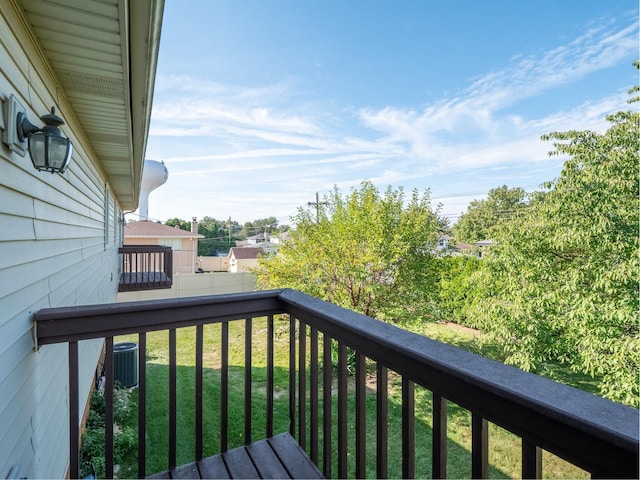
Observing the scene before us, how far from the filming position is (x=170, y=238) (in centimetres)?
1931

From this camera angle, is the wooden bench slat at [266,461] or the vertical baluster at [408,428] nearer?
the vertical baluster at [408,428]

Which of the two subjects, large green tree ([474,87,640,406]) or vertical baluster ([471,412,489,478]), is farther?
large green tree ([474,87,640,406])

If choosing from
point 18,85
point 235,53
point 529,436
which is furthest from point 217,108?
point 529,436

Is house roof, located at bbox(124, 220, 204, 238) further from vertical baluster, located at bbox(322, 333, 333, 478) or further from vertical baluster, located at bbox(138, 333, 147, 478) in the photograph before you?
vertical baluster, located at bbox(322, 333, 333, 478)

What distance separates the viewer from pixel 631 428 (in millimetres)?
550

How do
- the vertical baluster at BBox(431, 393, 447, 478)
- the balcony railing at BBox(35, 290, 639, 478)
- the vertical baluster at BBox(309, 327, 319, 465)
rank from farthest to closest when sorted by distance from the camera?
the vertical baluster at BBox(309, 327, 319, 465) < the vertical baluster at BBox(431, 393, 447, 478) < the balcony railing at BBox(35, 290, 639, 478)

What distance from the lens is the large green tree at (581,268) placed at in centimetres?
441

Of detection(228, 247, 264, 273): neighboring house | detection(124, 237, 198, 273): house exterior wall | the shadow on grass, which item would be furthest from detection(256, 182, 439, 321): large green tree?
detection(228, 247, 264, 273): neighboring house

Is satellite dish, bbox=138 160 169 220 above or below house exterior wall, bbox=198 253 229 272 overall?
above

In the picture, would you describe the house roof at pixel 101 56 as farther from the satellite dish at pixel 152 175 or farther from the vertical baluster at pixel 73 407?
the satellite dish at pixel 152 175

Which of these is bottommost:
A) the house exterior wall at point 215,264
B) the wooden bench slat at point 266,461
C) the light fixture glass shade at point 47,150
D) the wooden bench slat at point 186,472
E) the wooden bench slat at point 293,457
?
the house exterior wall at point 215,264

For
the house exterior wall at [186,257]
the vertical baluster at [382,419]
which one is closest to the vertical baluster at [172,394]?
the vertical baluster at [382,419]

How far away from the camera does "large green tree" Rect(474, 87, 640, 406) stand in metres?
4.41

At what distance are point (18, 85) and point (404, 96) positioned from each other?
1242cm
